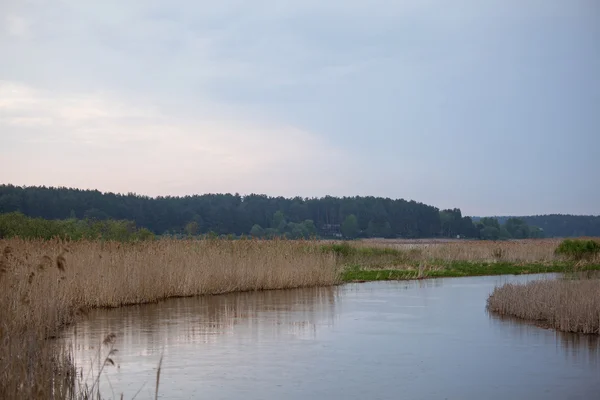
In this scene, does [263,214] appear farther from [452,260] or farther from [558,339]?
[558,339]

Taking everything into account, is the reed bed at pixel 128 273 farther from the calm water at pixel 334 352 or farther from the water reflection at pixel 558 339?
the water reflection at pixel 558 339

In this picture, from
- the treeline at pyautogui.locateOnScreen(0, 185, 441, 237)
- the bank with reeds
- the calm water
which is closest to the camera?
the calm water

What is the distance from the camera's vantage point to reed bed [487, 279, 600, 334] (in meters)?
14.5

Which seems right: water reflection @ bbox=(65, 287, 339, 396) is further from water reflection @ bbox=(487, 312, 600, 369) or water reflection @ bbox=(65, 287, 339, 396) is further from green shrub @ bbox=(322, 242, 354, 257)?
green shrub @ bbox=(322, 242, 354, 257)

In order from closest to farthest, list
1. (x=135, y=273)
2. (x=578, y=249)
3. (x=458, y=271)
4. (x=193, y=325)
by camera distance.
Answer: (x=193, y=325) < (x=135, y=273) < (x=458, y=271) < (x=578, y=249)

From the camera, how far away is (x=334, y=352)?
12.6 meters

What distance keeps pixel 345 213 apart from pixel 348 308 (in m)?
103

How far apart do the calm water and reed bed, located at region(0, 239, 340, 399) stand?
32.2 inches

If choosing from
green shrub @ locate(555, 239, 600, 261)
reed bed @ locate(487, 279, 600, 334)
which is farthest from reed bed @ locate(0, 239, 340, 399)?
green shrub @ locate(555, 239, 600, 261)

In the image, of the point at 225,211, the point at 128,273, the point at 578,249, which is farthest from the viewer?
the point at 225,211

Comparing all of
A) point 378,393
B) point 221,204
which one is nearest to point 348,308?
point 378,393

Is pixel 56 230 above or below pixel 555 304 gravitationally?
above

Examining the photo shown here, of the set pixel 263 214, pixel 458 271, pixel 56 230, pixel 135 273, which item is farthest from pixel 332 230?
pixel 135 273

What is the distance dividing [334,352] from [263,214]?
302 ft
